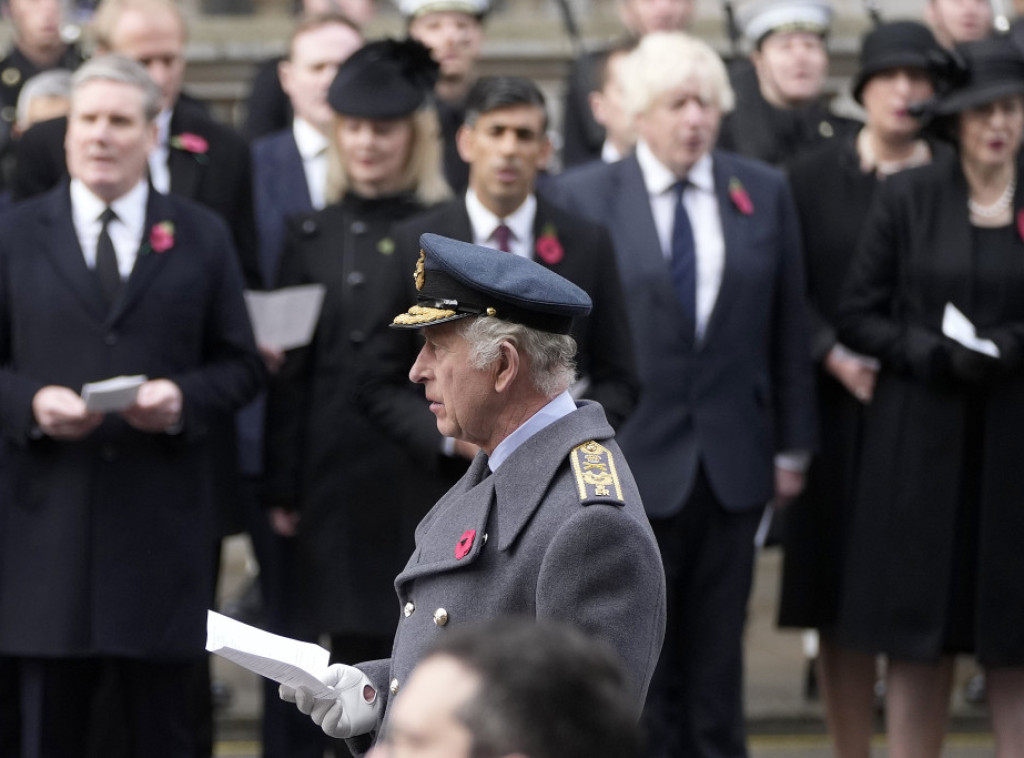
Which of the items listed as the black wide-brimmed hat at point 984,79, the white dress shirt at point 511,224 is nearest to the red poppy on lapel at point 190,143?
the white dress shirt at point 511,224

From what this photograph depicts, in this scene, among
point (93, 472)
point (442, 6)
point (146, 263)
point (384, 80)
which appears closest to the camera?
point (93, 472)

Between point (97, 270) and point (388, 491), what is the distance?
119cm

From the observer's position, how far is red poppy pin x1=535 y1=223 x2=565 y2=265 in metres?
5.69

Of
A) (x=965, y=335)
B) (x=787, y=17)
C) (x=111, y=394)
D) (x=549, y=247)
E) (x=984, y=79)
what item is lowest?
(x=111, y=394)

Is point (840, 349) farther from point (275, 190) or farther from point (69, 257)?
point (69, 257)

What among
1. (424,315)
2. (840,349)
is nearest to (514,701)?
(424,315)

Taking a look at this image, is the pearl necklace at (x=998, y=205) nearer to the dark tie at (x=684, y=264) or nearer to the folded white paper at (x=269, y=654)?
the dark tie at (x=684, y=264)

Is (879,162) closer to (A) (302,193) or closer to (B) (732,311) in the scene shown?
(B) (732,311)

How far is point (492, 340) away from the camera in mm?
3410

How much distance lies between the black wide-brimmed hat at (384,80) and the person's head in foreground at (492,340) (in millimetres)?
2627

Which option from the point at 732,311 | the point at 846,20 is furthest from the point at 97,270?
the point at 846,20

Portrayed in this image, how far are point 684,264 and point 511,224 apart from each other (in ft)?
1.98

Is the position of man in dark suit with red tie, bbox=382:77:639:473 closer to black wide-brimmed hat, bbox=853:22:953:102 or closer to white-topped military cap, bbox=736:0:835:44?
black wide-brimmed hat, bbox=853:22:953:102

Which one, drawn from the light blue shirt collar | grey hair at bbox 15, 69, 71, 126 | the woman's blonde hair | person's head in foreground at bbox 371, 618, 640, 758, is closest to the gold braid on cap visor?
the light blue shirt collar
